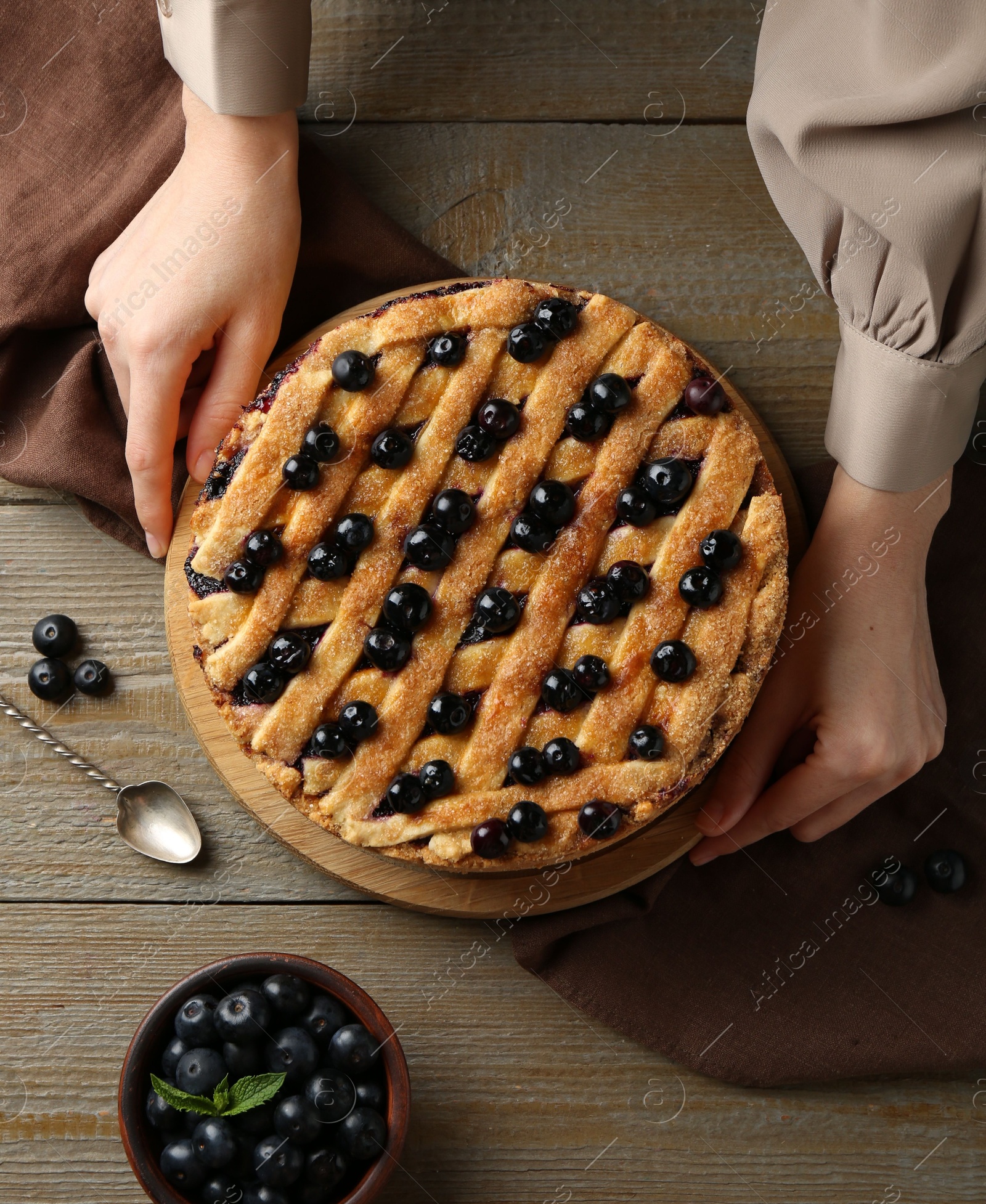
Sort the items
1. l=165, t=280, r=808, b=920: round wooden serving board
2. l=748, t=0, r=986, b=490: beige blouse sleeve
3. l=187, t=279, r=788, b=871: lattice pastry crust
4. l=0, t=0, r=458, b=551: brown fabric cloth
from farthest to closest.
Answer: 1. l=0, t=0, r=458, b=551: brown fabric cloth
2. l=165, t=280, r=808, b=920: round wooden serving board
3. l=187, t=279, r=788, b=871: lattice pastry crust
4. l=748, t=0, r=986, b=490: beige blouse sleeve

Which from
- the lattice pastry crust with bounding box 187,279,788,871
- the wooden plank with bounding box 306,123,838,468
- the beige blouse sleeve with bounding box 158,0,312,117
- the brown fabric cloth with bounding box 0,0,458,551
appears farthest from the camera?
the wooden plank with bounding box 306,123,838,468

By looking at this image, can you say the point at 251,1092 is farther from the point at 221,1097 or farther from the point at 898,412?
the point at 898,412

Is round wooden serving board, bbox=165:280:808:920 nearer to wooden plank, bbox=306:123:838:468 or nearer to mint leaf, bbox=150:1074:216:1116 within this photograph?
mint leaf, bbox=150:1074:216:1116

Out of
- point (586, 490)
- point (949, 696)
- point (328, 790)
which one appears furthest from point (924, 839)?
point (328, 790)

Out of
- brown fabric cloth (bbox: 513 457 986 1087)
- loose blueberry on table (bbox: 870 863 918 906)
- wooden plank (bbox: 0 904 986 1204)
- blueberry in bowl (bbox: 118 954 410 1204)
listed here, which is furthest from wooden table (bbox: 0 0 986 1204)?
loose blueberry on table (bbox: 870 863 918 906)

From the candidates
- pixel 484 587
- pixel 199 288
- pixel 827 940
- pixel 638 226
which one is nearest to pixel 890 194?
pixel 638 226

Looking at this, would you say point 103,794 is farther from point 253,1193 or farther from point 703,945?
point 703,945

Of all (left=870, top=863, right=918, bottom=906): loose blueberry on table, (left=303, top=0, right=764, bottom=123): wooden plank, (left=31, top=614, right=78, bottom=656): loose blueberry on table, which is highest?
(left=303, top=0, right=764, bottom=123): wooden plank
